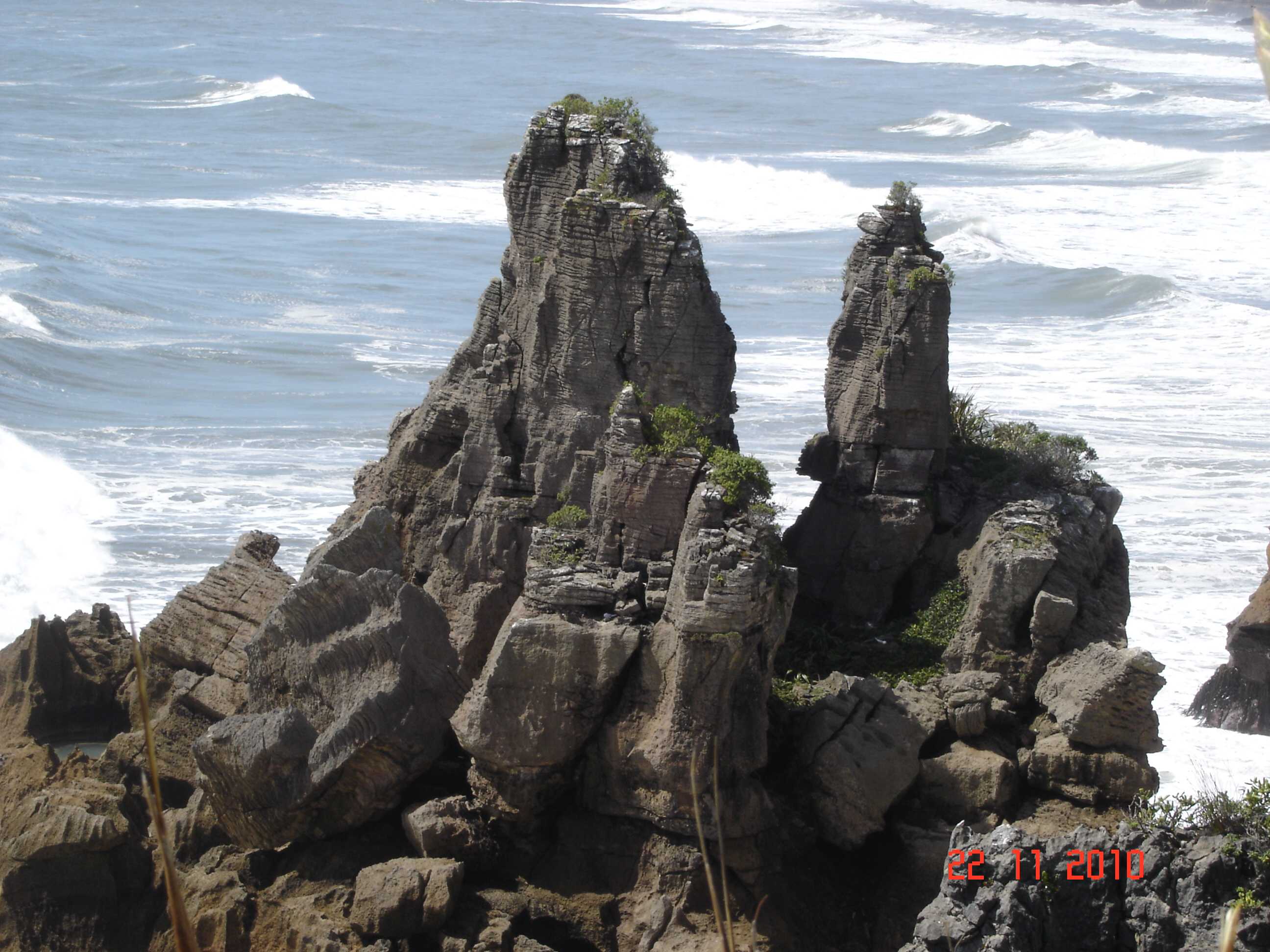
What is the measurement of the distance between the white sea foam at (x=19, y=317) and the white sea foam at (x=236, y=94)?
43370mm

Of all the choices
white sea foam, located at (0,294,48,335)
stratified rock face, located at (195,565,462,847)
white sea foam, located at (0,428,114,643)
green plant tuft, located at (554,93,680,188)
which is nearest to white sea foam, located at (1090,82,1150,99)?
white sea foam, located at (0,294,48,335)

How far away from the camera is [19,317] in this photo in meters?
46.0

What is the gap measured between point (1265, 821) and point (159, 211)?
188 ft

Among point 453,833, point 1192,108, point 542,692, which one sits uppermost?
point 1192,108

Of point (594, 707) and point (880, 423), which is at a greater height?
point (880, 423)

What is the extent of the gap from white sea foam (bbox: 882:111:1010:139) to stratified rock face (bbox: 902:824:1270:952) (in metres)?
80.5

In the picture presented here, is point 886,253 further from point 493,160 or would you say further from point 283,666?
point 493,160

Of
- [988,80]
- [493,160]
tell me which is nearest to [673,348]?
[493,160]

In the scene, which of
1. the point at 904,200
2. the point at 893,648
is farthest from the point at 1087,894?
the point at 904,200

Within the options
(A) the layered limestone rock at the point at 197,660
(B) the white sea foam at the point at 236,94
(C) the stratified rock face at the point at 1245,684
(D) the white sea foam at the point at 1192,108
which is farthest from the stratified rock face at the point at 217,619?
(D) the white sea foam at the point at 1192,108

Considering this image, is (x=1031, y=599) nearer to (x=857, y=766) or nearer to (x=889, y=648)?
(x=889, y=648)

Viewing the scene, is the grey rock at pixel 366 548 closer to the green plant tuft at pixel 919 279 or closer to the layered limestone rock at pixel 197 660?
the layered limestone rock at pixel 197 660

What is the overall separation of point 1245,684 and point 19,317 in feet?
112
